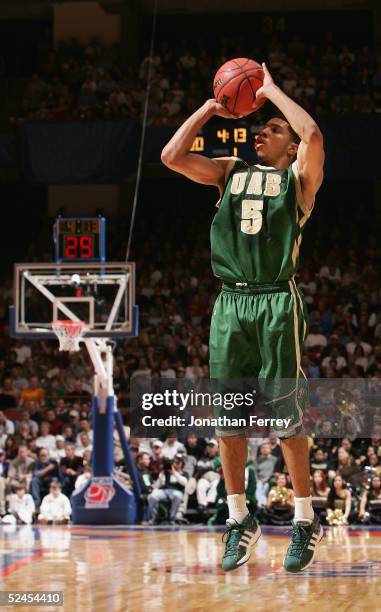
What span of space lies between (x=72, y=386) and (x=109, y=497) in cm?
376

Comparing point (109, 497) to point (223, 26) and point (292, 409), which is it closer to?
point (292, 409)

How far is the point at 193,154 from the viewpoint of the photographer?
5.27m

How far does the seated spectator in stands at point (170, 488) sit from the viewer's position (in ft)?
45.3

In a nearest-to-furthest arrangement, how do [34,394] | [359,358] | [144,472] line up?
1. [144,472]
2. [359,358]
3. [34,394]

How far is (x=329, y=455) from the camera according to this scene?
540 inches

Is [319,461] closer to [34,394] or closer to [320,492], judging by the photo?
[320,492]

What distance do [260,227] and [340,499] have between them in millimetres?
8809

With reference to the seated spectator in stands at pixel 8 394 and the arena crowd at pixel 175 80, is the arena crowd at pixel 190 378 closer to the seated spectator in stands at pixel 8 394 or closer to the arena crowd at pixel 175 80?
the seated spectator in stands at pixel 8 394

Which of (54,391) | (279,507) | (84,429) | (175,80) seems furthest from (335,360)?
(175,80)

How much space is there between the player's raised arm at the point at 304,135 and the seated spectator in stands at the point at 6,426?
11178 millimetres

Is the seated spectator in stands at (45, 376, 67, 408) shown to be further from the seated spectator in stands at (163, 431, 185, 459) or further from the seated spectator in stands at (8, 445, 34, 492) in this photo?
the seated spectator in stands at (163, 431, 185, 459)

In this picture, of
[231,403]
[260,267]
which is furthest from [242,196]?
[231,403]

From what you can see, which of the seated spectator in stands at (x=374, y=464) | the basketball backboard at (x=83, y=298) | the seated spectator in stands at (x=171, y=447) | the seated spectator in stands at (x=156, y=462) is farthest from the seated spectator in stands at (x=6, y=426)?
the seated spectator in stands at (x=374, y=464)

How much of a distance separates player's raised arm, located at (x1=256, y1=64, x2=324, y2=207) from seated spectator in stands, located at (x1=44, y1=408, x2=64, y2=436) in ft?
36.3
